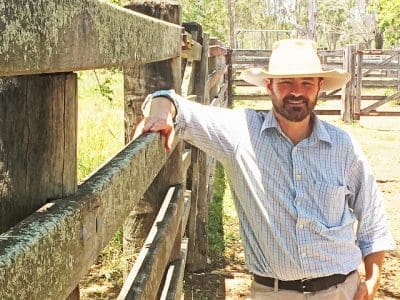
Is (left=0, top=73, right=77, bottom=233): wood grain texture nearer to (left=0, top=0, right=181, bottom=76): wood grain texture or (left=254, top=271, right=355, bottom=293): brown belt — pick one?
(left=0, top=0, right=181, bottom=76): wood grain texture

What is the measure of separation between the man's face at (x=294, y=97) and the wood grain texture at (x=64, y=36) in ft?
3.91

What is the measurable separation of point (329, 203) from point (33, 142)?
1.84m

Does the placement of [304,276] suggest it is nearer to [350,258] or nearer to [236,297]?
[350,258]

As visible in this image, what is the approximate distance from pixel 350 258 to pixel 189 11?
84.6 ft

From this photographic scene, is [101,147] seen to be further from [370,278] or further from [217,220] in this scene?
[370,278]

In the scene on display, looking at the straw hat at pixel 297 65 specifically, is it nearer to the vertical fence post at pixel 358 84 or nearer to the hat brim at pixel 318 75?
the hat brim at pixel 318 75

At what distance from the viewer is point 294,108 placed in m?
2.80

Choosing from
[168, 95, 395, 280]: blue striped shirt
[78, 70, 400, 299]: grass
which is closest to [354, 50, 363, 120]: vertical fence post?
[78, 70, 400, 299]: grass

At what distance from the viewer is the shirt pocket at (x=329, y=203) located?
2793 millimetres

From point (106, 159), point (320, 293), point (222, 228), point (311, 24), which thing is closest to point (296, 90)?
point (320, 293)

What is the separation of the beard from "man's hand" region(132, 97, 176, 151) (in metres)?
0.51

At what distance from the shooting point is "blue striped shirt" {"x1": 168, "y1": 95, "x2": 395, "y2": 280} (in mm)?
2775

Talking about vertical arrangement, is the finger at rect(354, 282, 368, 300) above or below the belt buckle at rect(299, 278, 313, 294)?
below

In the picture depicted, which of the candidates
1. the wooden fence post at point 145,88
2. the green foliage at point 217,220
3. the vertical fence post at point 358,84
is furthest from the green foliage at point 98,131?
the vertical fence post at point 358,84
